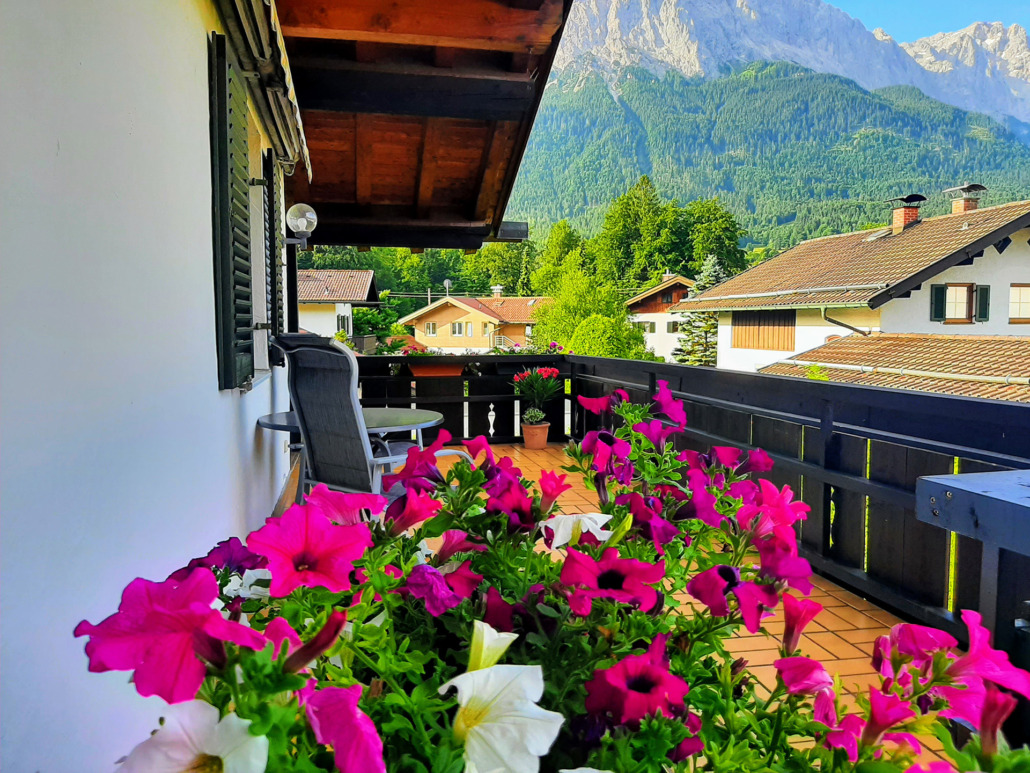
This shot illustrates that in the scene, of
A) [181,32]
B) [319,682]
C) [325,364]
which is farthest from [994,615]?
[181,32]

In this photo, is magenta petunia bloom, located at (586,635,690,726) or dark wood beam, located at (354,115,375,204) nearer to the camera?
magenta petunia bloom, located at (586,635,690,726)

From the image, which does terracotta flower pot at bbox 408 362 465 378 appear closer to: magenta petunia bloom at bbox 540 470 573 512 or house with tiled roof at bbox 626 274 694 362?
magenta petunia bloom at bbox 540 470 573 512

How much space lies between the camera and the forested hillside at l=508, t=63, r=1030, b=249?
63.7 metres

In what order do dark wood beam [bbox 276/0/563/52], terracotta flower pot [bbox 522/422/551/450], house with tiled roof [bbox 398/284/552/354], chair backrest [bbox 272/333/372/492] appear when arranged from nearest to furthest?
chair backrest [bbox 272/333/372/492] → dark wood beam [bbox 276/0/563/52] → terracotta flower pot [bbox 522/422/551/450] → house with tiled roof [bbox 398/284/552/354]

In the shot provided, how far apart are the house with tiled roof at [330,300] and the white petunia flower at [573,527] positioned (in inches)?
1104

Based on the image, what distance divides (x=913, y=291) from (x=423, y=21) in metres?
17.8

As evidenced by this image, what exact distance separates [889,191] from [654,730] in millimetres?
70504

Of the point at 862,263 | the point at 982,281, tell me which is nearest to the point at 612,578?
the point at 982,281

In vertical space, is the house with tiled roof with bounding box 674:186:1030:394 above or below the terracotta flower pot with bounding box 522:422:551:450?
above

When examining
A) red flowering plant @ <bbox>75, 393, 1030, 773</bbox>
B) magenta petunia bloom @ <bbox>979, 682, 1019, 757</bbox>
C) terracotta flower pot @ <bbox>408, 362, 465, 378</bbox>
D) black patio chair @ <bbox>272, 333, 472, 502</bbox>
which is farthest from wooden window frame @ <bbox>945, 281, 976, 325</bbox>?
magenta petunia bloom @ <bbox>979, 682, 1019, 757</bbox>

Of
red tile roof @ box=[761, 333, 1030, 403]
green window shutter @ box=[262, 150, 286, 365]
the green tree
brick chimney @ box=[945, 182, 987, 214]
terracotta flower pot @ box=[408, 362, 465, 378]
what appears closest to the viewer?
green window shutter @ box=[262, 150, 286, 365]

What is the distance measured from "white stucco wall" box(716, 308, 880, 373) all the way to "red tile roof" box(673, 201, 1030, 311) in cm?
54

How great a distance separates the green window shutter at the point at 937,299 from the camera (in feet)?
59.7

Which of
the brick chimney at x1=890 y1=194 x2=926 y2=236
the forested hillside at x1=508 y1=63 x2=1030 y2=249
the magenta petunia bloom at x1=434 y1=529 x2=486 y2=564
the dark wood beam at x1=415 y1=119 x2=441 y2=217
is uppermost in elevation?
the forested hillside at x1=508 y1=63 x2=1030 y2=249
